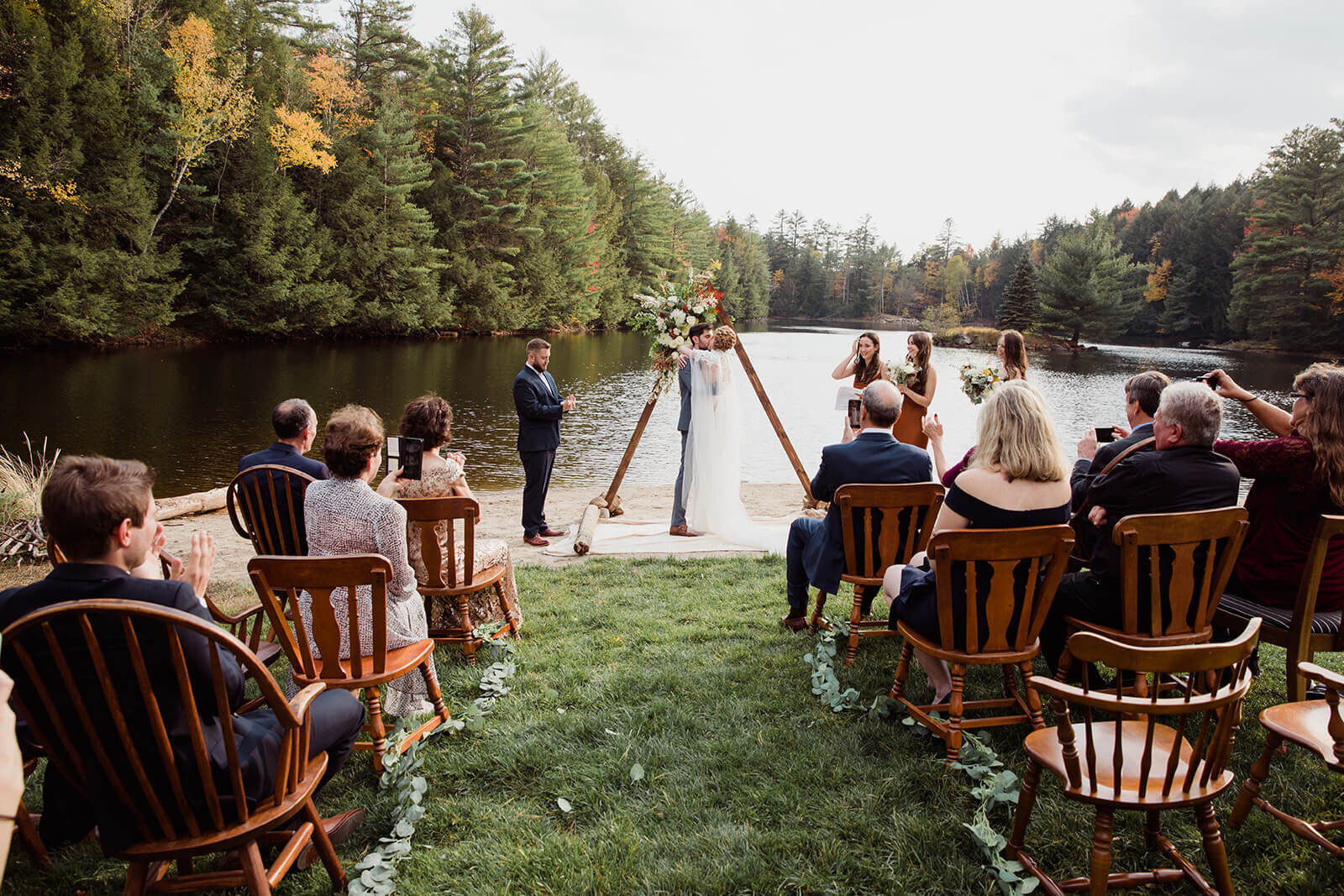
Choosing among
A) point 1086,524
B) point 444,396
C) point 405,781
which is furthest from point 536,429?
point 444,396

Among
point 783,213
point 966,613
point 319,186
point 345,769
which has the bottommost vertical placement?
point 345,769

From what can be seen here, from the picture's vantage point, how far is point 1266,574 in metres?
3.68

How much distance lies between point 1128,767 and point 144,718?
117 inches

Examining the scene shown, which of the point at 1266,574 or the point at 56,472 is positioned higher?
the point at 56,472

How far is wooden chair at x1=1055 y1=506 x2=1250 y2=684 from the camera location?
314 cm

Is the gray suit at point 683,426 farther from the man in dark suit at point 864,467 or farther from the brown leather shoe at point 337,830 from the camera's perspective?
the brown leather shoe at point 337,830

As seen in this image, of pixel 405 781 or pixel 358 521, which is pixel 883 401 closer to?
pixel 358 521

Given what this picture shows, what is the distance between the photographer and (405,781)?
120 inches

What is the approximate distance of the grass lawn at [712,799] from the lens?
101 inches

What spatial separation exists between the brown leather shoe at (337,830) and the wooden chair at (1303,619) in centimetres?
387

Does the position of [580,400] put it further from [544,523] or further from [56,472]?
[56,472]

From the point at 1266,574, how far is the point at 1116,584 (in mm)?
845

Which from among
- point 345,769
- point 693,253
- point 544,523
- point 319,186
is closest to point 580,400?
point 544,523

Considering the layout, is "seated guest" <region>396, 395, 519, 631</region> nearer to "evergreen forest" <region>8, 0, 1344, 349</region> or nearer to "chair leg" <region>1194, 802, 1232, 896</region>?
"chair leg" <region>1194, 802, 1232, 896</region>
